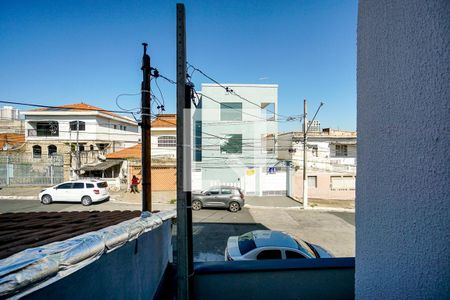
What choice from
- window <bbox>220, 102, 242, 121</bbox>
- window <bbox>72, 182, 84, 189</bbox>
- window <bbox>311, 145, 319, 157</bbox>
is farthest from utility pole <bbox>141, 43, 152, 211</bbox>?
window <bbox>311, 145, 319, 157</bbox>

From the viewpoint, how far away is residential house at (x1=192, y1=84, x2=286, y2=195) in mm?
16812

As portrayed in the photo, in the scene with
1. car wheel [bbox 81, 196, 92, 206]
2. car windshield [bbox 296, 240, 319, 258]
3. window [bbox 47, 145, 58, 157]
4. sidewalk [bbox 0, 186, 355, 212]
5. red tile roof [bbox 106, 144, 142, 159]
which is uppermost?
window [bbox 47, 145, 58, 157]

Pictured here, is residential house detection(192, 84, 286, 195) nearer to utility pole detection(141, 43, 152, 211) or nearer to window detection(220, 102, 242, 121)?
window detection(220, 102, 242, 121)

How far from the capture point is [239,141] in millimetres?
17125

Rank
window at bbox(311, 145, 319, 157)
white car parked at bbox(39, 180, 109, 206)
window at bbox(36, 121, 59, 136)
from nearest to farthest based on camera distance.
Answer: white car parked at bbox(39, 180, 109, 206) < window at bbox(311, 145, 319, 157) < window at bbox(36, 121, 59, 136)

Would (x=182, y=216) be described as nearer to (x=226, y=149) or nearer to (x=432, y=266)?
(x=432, y=266)

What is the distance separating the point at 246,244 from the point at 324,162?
15.0 m

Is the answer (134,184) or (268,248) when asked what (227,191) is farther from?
(268,248)

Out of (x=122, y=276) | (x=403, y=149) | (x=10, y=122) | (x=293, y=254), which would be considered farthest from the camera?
(x=10, y=122)

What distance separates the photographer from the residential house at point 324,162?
55.6ft

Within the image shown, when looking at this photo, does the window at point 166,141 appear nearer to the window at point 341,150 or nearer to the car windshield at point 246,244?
the window at point 341,150

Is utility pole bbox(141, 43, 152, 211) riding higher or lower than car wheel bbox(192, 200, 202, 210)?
higher

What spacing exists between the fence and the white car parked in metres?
5.20

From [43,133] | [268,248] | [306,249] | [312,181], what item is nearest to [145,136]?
[268,248]
